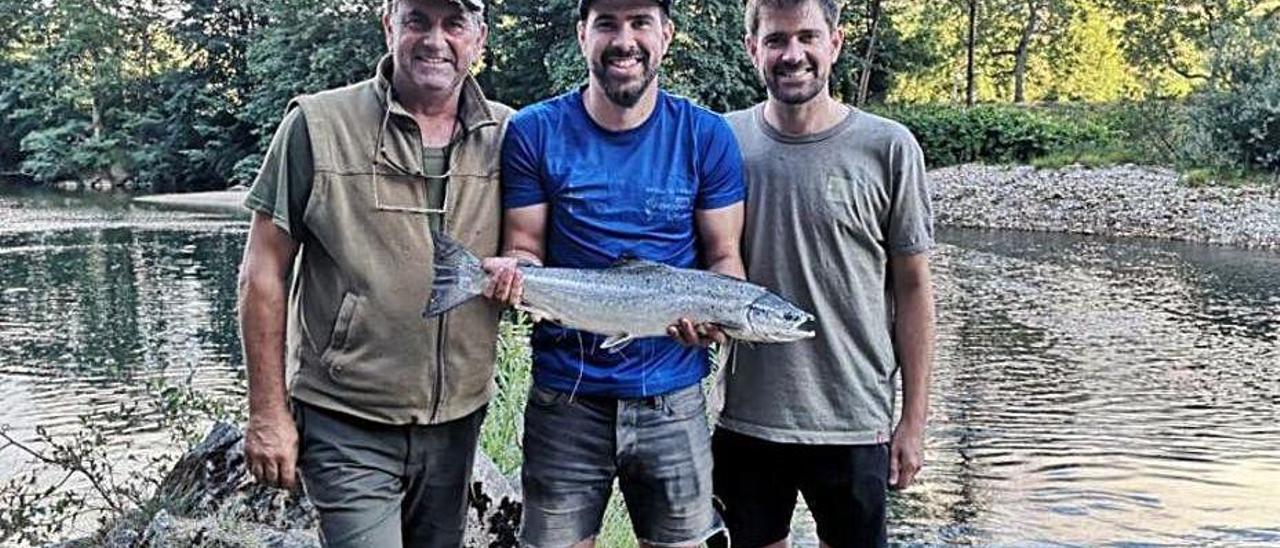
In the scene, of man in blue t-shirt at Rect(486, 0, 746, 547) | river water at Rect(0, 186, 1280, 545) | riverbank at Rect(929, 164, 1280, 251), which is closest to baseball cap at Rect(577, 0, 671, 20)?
man in blue t-shirt at Rect(486, 0, 746, 547)

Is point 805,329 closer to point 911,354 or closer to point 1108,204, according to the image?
point 911,354

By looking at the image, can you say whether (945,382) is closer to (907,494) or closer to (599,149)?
(907,494)

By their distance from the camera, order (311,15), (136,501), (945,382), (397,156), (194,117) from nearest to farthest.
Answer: (397,156) < (136,501) < (945,382) < (311,15) < (194,117)

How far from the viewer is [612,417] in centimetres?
364

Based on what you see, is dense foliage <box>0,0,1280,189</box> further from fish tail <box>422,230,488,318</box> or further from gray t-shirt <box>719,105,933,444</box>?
fish tail <box>422,230,488,318</box>

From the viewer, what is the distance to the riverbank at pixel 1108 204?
25.4 metres

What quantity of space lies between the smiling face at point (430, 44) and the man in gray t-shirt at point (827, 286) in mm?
945

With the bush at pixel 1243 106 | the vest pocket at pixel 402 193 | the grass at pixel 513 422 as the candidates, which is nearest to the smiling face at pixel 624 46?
the vest pocket at pixel 402 193

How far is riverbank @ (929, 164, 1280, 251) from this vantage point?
25359 millimetres

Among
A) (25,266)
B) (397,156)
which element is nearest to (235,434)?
(397,156)

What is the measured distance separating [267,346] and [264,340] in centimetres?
2

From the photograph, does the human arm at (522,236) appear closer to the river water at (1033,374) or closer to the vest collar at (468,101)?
the vest collar at (468,101)

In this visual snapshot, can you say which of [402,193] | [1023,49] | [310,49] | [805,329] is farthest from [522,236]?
[1023,49]

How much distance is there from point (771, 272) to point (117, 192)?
164 feet
